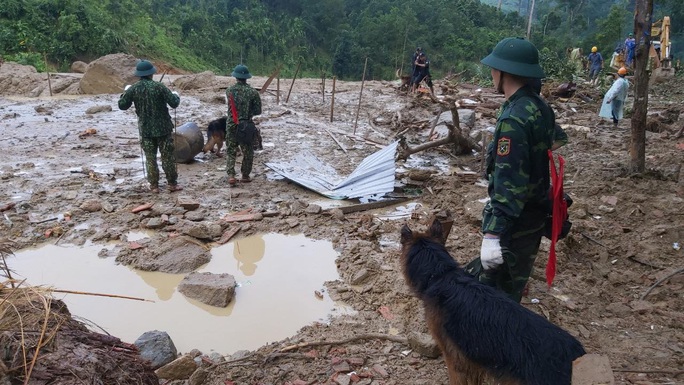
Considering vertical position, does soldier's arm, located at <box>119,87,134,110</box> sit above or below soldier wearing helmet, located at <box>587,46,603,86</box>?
below

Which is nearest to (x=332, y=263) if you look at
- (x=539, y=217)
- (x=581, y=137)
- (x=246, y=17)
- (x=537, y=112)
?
(x=539, y=217)

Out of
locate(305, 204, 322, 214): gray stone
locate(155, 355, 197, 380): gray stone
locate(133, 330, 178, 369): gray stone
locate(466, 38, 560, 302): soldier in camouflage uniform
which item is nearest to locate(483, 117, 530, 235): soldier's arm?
locate(466, 38, 560, 302): soldier in camouflage uniform

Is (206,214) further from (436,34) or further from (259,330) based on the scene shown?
(436,34)

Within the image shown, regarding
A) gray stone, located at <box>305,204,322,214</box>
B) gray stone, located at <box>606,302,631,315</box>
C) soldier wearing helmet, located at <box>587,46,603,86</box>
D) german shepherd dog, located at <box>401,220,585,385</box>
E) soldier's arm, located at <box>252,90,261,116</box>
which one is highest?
soldier wearing helmet, located at <box>587,46,603,86</box>

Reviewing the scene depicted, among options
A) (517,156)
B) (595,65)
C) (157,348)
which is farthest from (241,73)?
(595,65)

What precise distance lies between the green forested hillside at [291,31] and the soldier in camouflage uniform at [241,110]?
18.1m

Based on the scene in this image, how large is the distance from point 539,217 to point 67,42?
2640 cm

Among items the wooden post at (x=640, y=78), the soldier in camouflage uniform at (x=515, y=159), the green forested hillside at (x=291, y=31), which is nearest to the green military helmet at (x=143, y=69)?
the soldier in camouflage uniform at (x=515, y=159)

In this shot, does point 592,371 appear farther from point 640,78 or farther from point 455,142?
point 455,142

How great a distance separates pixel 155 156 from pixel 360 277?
168 inches

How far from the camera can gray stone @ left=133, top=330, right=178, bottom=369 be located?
3.43 metres

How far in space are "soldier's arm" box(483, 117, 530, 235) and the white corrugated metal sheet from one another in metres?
4.21

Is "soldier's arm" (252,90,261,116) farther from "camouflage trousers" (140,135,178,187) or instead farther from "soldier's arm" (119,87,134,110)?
"soldier's arm" (119,87,134,110)

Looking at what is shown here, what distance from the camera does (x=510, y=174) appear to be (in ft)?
8.39
